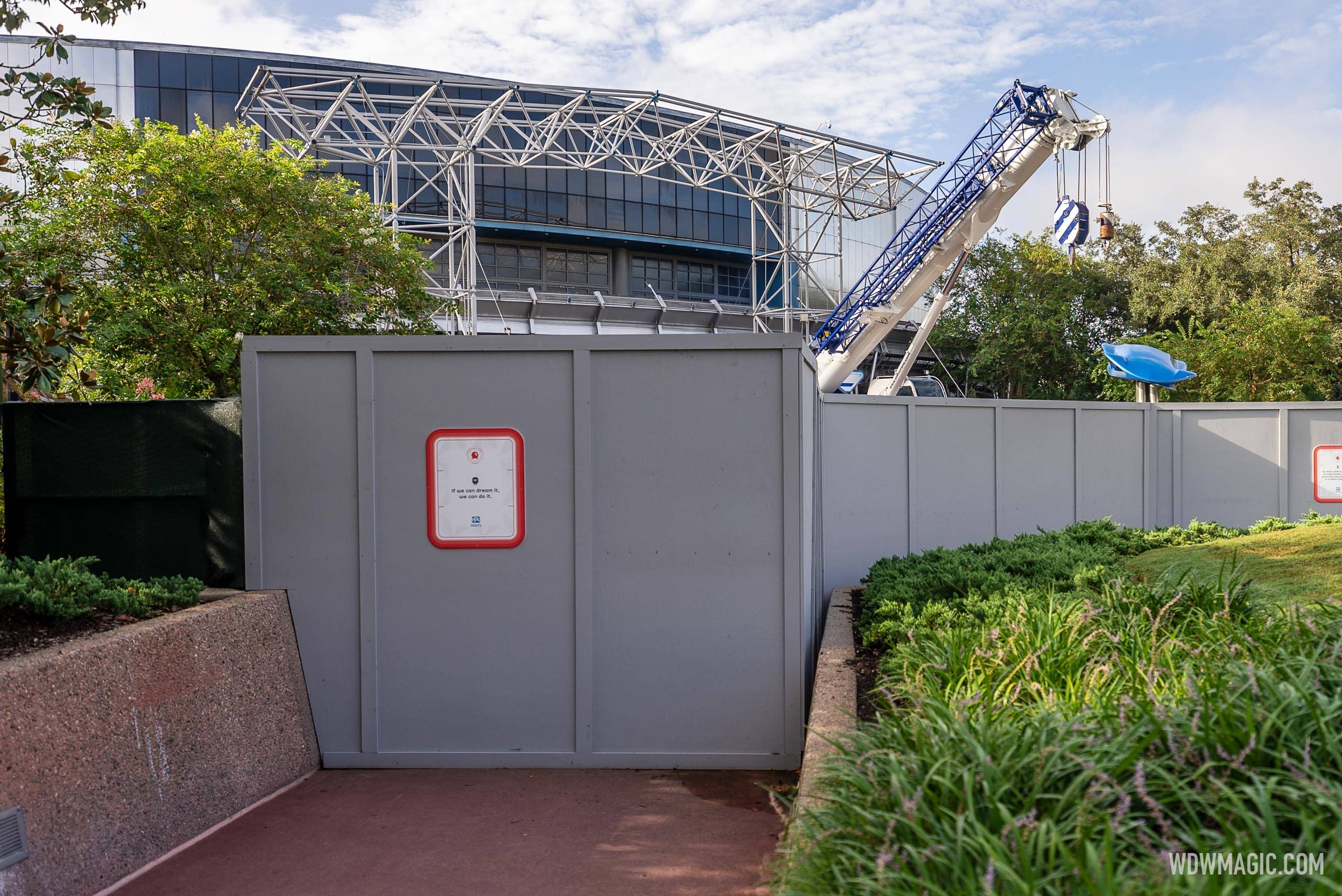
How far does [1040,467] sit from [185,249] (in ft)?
31.9

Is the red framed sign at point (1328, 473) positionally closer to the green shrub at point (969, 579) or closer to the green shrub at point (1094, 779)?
the green shrub at point (969, 579)

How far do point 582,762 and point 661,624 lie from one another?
100 centimetres

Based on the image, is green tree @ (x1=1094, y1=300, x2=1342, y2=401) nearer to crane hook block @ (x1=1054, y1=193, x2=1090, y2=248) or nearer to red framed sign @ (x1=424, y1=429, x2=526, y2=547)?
crane hook block @ (x1=1054, y1=193, x2=1090, y2=248)

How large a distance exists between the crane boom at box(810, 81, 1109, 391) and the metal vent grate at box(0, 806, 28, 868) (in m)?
16.3

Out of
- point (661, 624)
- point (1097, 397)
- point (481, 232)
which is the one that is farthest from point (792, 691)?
point (481, 232)

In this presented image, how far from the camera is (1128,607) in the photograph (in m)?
5.44

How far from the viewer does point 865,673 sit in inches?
237

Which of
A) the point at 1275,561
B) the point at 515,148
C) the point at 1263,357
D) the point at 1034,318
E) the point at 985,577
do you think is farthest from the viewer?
the point at 1034,318

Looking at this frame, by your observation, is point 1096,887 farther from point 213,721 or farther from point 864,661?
point 213,721

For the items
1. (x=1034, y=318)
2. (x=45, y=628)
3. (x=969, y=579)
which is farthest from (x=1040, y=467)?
(x=1034, y=318)

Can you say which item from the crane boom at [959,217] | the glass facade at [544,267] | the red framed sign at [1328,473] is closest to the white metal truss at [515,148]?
the glass facade at [544,267]

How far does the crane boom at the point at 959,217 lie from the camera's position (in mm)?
17828

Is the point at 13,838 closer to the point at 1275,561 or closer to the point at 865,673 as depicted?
the point at 865,673

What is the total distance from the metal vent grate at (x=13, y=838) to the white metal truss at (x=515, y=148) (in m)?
17.4
